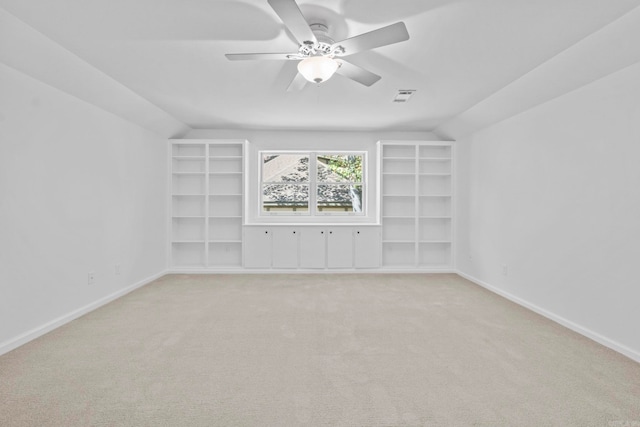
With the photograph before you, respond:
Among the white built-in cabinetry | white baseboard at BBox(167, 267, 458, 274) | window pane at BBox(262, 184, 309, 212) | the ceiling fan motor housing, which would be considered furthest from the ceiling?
white baseboard at BBox(167, 267, 458, 274)

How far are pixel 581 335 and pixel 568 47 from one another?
245 centimetres

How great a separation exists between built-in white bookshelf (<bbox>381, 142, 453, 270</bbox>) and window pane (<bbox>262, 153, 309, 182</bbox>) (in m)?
1.45

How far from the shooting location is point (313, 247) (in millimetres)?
5270

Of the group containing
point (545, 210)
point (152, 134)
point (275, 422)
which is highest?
point (152, 134)

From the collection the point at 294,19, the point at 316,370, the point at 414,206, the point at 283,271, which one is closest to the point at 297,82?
the point at 294,19

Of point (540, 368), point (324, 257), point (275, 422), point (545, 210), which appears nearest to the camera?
point (275, 422)

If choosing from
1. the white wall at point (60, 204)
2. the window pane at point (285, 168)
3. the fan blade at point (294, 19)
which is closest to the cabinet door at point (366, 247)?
the window pane at point (285, 168)

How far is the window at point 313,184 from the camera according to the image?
18.8 feet

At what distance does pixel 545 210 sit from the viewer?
10.8ft

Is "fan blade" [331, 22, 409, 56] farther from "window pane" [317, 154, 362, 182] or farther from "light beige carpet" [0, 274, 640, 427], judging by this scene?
"window pane" [317, 154, 362, 182]

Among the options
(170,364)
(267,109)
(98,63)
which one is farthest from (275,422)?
(267,109)

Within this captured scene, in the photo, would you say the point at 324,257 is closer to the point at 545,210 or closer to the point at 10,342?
the point at 545,210

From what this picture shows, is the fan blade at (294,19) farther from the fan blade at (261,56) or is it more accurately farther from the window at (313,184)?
the window at (313,184)

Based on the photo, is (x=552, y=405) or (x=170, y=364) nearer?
(x=552, y=405)
